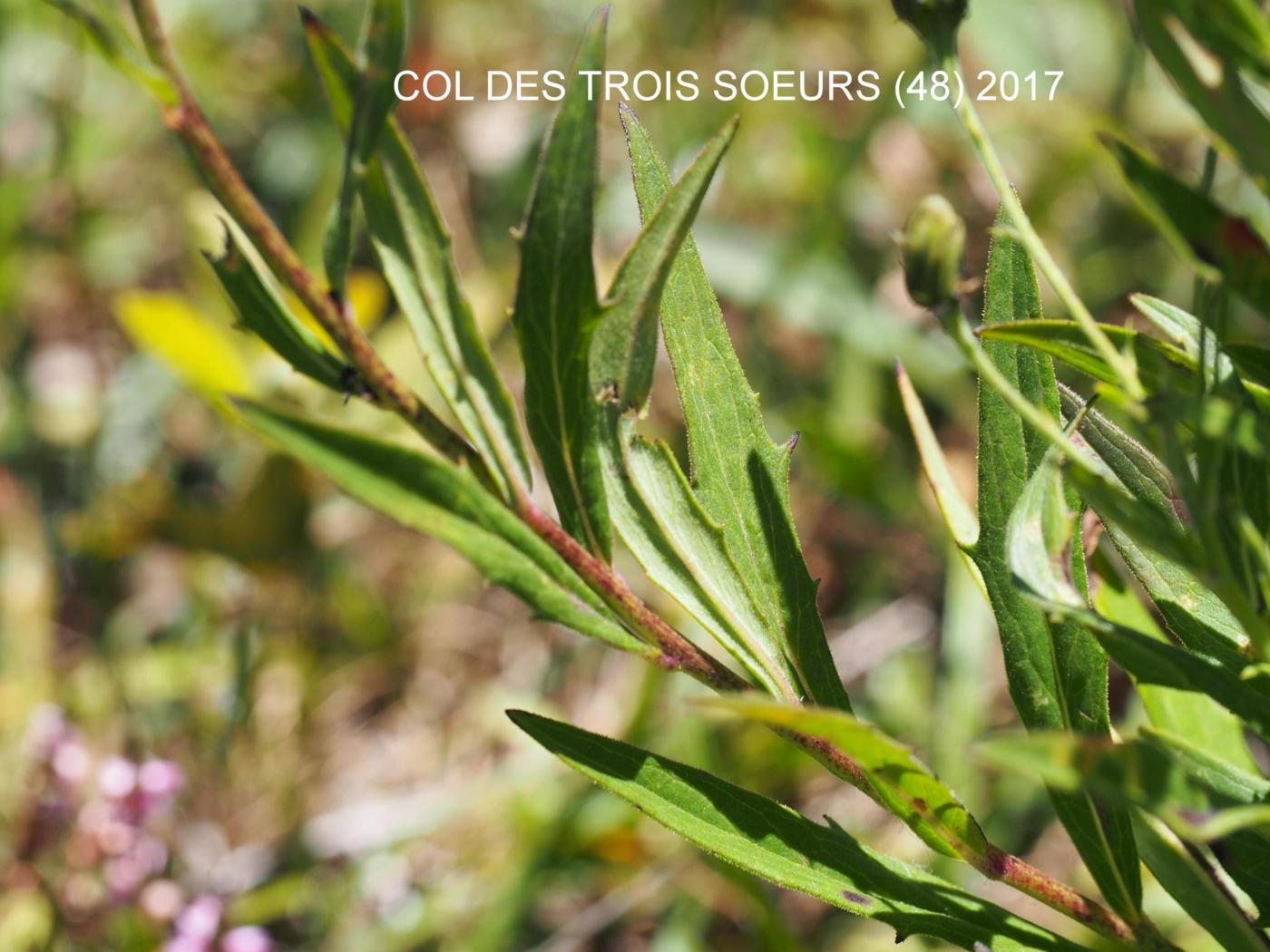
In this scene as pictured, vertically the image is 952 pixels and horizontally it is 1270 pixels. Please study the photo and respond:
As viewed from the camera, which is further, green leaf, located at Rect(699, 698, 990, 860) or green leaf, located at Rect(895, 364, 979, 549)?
green leaf, located at Rect(895, 364, 979, 549)

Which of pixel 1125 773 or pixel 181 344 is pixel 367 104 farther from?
pixel 181 344

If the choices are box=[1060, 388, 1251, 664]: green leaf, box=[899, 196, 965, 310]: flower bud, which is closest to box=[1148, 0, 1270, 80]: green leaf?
box=[899, 196, 965, 310]: flower bud

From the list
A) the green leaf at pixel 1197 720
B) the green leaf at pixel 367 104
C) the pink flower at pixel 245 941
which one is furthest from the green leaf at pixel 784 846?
the pink flower at pixel 245 941

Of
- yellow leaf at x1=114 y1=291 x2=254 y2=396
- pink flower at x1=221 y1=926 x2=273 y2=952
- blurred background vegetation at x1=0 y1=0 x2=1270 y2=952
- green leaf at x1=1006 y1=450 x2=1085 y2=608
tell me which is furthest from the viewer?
yellow leaf at x1=114 y1=291 x2=254 y2=396

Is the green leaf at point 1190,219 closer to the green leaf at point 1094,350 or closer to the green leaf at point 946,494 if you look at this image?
the green leaf at point 1094,350

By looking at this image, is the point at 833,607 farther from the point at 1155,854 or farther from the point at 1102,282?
the point at 1155,854

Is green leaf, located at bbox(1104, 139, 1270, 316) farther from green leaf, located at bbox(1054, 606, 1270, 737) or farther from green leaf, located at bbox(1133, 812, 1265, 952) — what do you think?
green leaf, located at bbox(1133, 812, 1265, 952)

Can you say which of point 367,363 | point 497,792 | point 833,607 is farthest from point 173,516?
point 367,363
